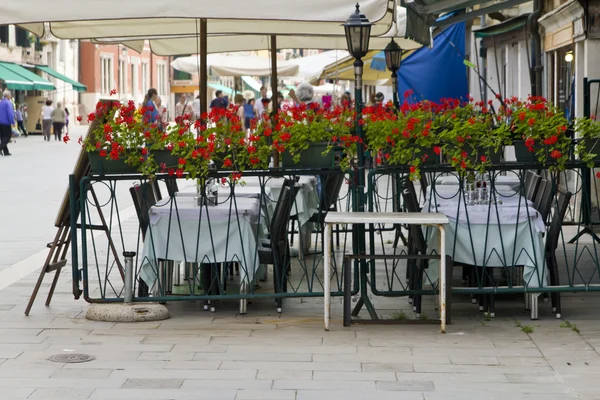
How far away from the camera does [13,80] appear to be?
1672 inches

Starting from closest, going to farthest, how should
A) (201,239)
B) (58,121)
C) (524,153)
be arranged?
(524,153) < (201,239) < (58,121)

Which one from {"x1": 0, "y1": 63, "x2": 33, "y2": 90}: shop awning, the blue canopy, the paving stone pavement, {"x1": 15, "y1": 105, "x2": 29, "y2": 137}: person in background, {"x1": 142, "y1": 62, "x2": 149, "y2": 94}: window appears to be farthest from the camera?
{"x1": 142, "y1": 62, "x2": 149, "y2": 94}: window

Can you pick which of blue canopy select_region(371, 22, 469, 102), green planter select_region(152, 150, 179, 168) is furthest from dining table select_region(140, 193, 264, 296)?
blue canopy select_region(371, 22, 469, 102)

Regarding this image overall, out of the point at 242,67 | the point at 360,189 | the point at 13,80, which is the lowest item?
the point at 360,189

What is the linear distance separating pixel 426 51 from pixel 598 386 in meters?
13.1

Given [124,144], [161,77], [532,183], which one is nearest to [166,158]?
[124,144]

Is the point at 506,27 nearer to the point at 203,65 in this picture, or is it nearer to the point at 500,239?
the point at 203,65

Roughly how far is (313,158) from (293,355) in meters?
1.56

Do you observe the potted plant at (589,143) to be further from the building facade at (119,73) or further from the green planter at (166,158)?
the building facade at (119,73)

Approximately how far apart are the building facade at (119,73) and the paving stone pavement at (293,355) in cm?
4511

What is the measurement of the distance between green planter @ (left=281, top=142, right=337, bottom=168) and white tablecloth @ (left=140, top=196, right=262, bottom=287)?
0.50 meters

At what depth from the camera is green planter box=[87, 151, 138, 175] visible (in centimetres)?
709

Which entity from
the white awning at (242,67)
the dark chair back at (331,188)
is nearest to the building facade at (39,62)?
the white awning at (242,67)

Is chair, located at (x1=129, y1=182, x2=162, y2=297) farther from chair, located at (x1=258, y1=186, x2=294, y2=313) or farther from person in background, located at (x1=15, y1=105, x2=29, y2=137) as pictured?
person in background, located at (x1=15, y1=105, x2=29, y2=137)
